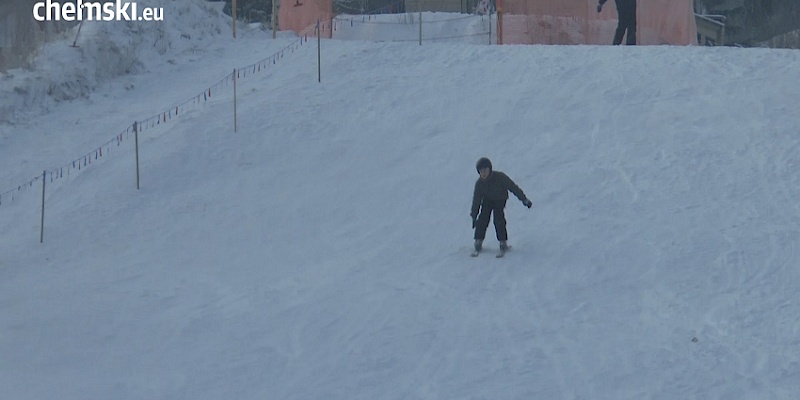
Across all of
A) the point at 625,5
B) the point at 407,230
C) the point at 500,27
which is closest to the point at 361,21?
the point at 500,27

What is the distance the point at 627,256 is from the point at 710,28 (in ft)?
83.9

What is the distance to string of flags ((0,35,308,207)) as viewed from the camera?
55.0 feet

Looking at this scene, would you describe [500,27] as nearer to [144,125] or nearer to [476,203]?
[144,125]

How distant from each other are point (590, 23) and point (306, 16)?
25.9 feet

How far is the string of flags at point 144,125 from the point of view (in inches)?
659

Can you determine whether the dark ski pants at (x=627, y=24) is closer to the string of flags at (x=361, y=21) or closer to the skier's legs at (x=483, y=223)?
the string of flags at (x=361, y=21)

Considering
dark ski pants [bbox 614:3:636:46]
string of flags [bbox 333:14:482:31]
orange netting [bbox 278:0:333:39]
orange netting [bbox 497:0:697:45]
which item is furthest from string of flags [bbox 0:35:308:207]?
dark ski pants [bbox 614:3:636:46]

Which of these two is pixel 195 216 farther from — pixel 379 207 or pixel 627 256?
pixel 627 256

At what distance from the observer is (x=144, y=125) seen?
18969mm

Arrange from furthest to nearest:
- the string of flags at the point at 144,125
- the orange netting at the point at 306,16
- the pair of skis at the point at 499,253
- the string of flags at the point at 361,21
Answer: the string of flags at the point at 361,21, the orange netting at the point at 306,16, the string of flags at the point at 144,125, the pair of skis at the point at 499,253

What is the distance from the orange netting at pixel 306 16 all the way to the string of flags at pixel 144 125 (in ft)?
6.79

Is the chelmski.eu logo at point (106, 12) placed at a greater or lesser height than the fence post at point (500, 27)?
greater

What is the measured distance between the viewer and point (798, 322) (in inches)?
343

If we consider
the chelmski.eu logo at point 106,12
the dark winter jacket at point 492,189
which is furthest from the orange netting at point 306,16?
the dark winter jacket at point 492,189
